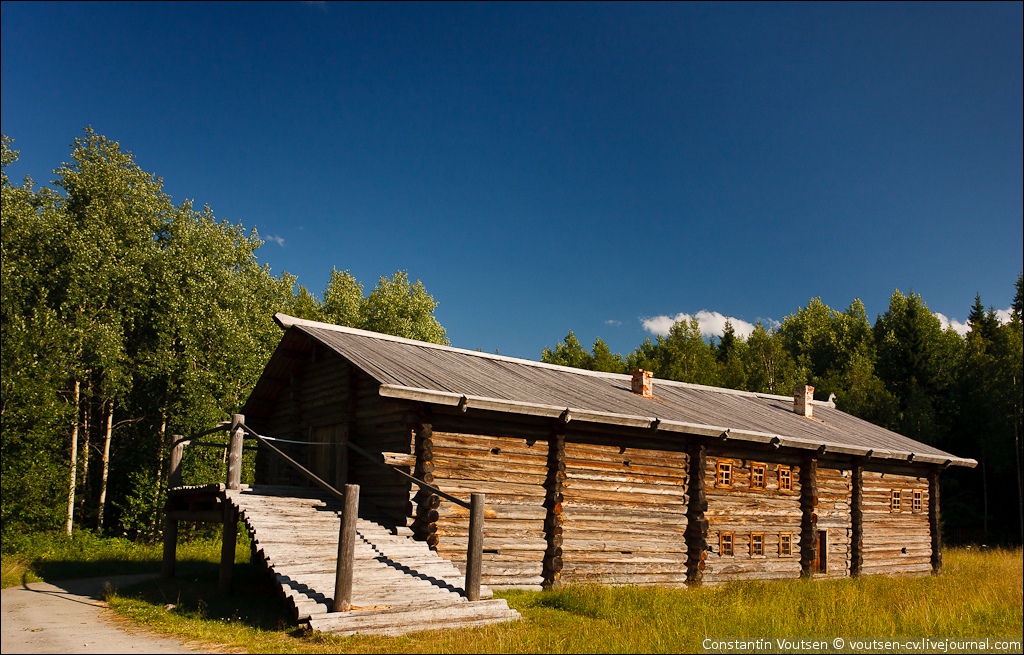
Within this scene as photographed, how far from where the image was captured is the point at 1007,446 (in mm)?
39094

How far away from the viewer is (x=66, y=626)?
12.0m

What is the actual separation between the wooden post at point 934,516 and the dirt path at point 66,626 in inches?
980

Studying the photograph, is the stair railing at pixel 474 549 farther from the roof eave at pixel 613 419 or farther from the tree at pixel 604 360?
the tree at pixel 604 360

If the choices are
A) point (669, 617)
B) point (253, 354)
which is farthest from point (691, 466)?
point (253, 354)

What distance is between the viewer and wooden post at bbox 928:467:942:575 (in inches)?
1032

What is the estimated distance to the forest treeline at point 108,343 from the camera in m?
23.3

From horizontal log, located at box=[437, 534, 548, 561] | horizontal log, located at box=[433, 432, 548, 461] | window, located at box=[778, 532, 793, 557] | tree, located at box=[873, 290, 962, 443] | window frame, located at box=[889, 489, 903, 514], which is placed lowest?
window, located at box=[778, 532, 793, 557]

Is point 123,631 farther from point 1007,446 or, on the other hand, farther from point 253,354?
point 1007,446

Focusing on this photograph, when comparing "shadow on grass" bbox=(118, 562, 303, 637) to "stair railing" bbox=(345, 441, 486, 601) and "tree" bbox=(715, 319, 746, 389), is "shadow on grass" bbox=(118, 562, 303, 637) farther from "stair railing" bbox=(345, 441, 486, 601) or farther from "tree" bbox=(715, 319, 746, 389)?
"tree" bbox=(715, 319, 746, 389)

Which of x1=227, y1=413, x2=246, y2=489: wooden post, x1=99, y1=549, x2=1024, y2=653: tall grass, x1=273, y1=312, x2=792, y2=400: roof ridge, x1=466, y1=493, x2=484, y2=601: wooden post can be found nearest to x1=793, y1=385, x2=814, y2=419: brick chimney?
x1=273, y1=312, x2=792, y2=400: roof ridge

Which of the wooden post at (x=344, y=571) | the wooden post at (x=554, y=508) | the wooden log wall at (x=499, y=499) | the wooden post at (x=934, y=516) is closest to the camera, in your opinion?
the wooden post at (x=344, y=571)

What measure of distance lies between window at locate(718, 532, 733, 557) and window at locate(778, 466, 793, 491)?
249 centimetres

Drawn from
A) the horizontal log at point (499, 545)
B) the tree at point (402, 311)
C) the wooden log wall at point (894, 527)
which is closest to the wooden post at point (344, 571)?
the horizontal log at point (499, 545)

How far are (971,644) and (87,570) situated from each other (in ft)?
68.0
